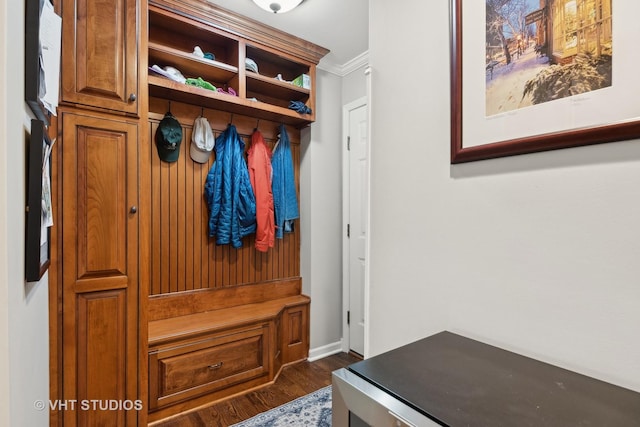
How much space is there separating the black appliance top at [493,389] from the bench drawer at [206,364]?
1.59 meters

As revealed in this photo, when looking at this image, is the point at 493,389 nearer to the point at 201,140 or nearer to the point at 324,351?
the point at 201,140

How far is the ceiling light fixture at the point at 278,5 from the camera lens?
1.88 metres

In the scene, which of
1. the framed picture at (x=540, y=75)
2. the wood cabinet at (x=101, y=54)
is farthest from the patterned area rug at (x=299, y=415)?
the wood cabinet at (x=101, y=54)

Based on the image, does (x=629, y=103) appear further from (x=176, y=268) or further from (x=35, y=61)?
(x=176, y=268)

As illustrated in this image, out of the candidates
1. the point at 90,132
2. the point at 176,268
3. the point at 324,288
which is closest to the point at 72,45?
the point at 90,132

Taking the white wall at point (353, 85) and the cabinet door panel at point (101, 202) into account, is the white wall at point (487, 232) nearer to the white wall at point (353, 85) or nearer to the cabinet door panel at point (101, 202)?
the cabinet door panel at point (101, 202)

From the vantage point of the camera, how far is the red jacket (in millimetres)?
2473

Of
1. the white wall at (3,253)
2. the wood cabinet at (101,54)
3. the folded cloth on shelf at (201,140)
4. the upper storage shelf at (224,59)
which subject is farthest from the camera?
the folded cloth on shelf at (201,140)

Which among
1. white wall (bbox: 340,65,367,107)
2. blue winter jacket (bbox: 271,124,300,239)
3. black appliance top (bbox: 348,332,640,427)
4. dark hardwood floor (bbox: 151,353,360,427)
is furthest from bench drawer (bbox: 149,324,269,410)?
white wall (bbox: 340,65,367,107)

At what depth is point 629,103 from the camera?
649 millimetres

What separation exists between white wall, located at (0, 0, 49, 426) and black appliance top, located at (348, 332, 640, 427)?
0.72m

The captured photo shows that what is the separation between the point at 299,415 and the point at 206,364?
0.69 metres

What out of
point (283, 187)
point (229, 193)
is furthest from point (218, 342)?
point (283, 187)

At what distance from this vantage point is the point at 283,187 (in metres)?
2.60
